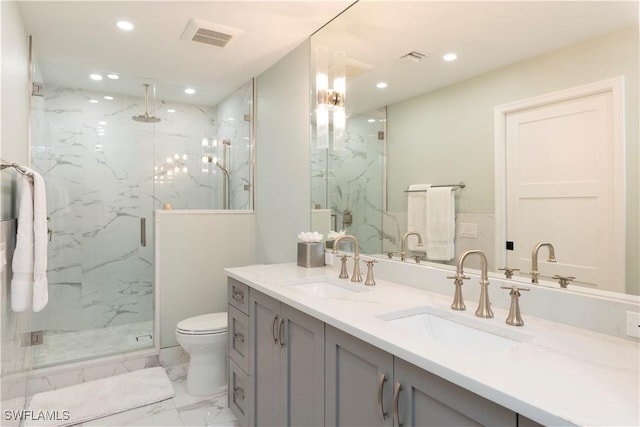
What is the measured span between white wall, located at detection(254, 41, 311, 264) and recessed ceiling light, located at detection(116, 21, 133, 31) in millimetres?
1059

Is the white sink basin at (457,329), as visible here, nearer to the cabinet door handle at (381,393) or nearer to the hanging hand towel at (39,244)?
the cabinet door handle at (381,393)

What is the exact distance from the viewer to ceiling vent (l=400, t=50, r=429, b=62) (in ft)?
5.88

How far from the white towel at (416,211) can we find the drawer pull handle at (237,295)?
970 mm

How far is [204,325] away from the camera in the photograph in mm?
2510

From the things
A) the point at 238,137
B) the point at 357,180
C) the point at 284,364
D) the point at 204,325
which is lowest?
the point at 204,325

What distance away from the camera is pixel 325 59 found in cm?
225

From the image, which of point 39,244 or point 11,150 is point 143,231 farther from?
point 39,244

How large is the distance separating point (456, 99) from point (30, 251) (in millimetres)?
2130

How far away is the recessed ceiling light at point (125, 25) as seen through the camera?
7.37ft

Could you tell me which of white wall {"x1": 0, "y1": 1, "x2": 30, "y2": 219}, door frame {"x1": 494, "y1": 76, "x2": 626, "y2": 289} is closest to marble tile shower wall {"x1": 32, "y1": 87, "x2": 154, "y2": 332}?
white wall {"x1": 0, "y1": 1, "x2": 30, "y2": 219}

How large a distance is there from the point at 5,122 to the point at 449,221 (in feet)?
7.29

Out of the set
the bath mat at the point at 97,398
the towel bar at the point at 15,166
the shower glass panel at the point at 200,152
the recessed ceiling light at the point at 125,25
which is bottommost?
the bath mat at the point at 97,398

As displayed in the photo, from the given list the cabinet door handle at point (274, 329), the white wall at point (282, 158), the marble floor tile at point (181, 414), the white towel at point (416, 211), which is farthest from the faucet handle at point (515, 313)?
the marble floor tile at point (181, 414)

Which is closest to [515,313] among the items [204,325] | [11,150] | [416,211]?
[416,211]
